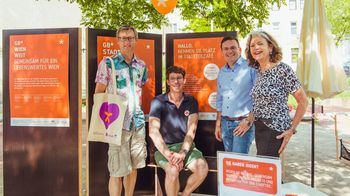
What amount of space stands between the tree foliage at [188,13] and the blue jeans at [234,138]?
344 centimetres

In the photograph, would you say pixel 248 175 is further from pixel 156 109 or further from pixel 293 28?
pixel 293 28

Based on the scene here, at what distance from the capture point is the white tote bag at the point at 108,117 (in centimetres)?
338

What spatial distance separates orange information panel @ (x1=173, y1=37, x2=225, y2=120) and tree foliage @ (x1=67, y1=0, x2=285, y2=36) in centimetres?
244

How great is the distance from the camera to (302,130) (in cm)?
1001

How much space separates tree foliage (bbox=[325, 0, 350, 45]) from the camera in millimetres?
22353

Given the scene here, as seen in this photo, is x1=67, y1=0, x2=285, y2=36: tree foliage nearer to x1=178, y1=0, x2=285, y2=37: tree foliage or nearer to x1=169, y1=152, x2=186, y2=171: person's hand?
x1=178, y1=0, x2=285, y2=37: tree foliage

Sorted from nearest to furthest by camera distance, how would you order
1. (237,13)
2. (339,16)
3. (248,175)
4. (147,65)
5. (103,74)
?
(248,175) < (103,74) < (147,65) < (237,13) < (339,16)

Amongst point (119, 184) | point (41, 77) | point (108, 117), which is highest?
point (41, 77)

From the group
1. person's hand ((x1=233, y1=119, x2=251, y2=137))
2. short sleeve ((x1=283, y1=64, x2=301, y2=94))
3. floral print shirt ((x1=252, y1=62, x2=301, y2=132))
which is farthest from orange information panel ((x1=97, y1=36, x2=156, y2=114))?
short sleeve ((x1=283, y1=64, x2=301, y2=94))

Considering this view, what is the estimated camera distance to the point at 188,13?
7.61 meters

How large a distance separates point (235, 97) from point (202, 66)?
92 centimetres

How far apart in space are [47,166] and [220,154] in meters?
2.50

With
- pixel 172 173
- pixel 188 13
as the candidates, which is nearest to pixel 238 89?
pixel 172 173

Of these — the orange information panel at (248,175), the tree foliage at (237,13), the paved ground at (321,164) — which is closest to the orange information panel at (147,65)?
the orange information panel at (248,175)
